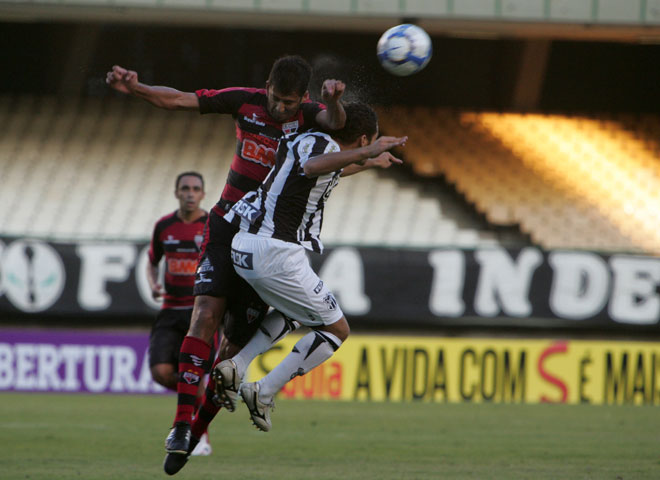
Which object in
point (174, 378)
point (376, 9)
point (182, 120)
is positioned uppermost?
point (376, 9)

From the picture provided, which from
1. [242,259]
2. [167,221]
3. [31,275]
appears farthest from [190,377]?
[31,275]

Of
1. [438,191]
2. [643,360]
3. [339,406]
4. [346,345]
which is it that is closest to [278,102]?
[339,406]

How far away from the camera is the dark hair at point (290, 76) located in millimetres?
6223

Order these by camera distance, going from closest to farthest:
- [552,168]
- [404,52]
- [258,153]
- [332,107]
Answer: [332,107] → [258,153] → [404,52] → [552,168]

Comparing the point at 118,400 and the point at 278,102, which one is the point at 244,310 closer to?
the point at 278,102

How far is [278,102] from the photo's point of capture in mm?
6324

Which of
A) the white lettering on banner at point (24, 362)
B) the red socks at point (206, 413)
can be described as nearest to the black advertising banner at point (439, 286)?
the white lettering on banner at point (24, 362)

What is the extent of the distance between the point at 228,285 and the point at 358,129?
49.2 inches

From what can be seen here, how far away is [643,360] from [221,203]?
32.3ft

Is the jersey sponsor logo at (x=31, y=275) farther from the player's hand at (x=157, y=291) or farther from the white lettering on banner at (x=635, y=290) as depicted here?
the white lettering on banner at (x=635, y=290)

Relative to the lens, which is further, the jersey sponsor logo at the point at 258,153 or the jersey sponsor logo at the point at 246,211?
the jersey sponsor logo at the point at 258,153

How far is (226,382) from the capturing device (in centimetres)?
641

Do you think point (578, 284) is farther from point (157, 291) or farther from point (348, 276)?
point (157, 291)

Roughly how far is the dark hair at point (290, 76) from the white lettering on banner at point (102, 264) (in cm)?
946
